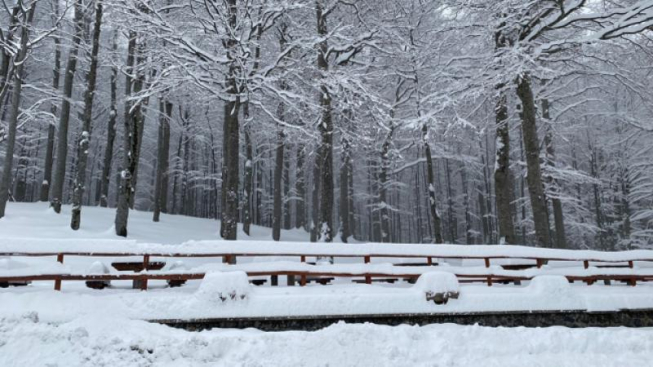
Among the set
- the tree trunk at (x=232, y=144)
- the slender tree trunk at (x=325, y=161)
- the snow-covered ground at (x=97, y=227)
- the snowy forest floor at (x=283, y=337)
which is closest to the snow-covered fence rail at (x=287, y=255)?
the snowy forest floor at (x=283, y=337)

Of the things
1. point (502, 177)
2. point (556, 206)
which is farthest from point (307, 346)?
point (556, 206)

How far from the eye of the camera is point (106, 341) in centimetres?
570

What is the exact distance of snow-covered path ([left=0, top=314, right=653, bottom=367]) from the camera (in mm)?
5512

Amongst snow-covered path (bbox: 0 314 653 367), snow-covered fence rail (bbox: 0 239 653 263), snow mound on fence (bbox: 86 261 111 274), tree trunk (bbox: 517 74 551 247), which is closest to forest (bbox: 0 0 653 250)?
tree trunk (bbox: 517 74 551 247)

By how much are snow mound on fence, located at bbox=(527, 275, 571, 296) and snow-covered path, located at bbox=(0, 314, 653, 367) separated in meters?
1.60

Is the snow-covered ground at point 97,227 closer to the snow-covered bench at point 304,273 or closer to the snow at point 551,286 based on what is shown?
the snow-covered bench at point 304,273

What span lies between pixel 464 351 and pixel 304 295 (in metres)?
2.74

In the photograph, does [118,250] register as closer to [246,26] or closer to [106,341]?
[106,341]

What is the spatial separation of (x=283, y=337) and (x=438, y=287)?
3.28 m

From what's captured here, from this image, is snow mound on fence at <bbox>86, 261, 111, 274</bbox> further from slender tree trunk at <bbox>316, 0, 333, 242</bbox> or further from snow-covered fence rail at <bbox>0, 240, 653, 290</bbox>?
slender tree trunk at <bbox>316, 0, 333, 242</bbox>

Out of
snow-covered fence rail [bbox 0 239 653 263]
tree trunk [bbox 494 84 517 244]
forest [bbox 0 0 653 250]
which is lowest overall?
snow-covered fence rail [bbox 0 239 653 263]

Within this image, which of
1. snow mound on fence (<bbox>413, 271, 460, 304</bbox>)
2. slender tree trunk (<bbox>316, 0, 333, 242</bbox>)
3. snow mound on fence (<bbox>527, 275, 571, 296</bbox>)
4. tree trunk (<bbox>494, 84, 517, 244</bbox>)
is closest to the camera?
snow mound on fence (<bbox>413, 271, 460, 304</bbox>)

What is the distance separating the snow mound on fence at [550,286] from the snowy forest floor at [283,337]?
0.24 metres

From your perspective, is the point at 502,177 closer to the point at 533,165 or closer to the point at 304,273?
the point at 533,165
